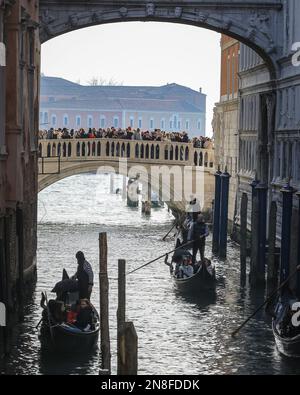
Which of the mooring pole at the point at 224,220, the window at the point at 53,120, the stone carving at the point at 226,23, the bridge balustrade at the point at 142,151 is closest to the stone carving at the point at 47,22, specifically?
the stone carving at the point at 226,23

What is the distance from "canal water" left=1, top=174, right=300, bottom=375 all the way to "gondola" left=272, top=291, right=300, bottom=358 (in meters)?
0.15

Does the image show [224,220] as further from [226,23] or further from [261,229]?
[261,229]

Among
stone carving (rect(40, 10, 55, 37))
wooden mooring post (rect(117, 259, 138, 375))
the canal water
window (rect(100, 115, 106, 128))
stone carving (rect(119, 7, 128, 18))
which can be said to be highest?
stone carving (rect(119, 7, 128, 18))

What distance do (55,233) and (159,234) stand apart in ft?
9.25

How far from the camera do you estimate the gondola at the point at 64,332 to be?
20.5 m

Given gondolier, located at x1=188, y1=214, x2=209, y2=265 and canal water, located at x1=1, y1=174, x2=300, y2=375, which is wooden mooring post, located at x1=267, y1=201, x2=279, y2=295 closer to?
canal water, located at x1=1, y1=174, x2=300, y2=375

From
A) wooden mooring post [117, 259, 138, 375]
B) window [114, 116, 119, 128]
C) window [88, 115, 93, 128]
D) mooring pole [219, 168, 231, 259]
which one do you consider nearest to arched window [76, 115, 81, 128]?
window [88, 115, 93, 128]

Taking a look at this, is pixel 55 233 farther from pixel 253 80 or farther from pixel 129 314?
pixel 129 314

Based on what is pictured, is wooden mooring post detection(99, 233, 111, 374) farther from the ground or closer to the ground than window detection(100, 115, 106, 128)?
closer to the ground

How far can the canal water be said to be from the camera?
20244mm

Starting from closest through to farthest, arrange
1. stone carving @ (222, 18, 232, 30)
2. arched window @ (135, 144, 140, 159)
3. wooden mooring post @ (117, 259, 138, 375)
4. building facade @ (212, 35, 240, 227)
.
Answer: wooden mooring post @ (117, 259, 138, 375)
stone carving @ (222, 18, 232, 30)
building facade @ (212, 35, 240, 227)
arched window @ (135, 144, 140, 159)

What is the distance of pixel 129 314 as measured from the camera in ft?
81.0

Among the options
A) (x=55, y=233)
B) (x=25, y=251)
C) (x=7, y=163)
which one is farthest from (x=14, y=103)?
(x=55, y=233)

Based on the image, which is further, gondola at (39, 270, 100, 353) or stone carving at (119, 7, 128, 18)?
stone carving at (119, 7, 128, 18)
